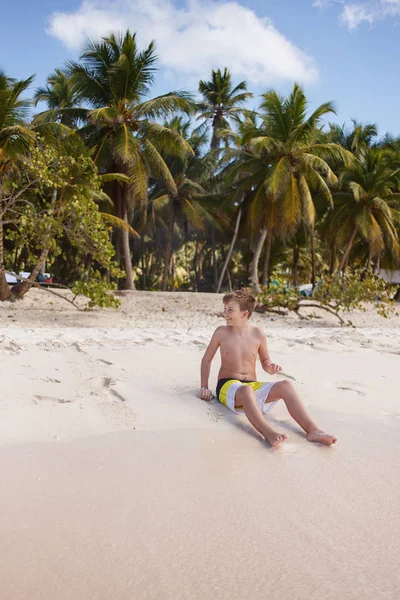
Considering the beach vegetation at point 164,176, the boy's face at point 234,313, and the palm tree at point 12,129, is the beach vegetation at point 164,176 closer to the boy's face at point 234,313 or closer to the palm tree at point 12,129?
the palm tree at point 12,129

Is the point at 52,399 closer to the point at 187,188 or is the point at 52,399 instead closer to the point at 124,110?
the point at 124,110

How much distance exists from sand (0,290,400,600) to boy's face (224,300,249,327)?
645mm

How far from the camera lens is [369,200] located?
879 inches

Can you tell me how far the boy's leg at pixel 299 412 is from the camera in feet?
10.1

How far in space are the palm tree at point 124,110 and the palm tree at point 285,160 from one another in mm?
3376

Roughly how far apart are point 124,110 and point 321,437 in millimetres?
16477

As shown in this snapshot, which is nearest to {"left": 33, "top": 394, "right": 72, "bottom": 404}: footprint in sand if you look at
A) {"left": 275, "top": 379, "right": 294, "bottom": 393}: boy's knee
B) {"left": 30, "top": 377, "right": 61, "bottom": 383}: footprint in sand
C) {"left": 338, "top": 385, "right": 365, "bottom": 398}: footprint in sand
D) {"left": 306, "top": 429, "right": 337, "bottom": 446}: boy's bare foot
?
{"left": 30, "top": 377, "right": 61, "bottom": 383}: footprint in sand

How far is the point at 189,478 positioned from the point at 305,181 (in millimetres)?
18885

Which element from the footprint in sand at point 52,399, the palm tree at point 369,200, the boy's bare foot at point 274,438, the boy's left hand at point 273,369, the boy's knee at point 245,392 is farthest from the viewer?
the palm tree at point 369,200

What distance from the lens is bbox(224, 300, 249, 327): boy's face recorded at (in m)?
3.82

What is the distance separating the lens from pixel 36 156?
411 inches

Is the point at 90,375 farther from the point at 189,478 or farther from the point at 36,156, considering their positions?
the point at 36,156

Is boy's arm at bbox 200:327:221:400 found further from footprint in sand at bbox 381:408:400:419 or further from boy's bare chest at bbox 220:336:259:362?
footprint in sand at bbox 381:408:400:419

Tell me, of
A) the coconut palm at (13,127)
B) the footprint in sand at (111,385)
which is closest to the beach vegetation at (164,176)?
the coconut palm at (13,127)
